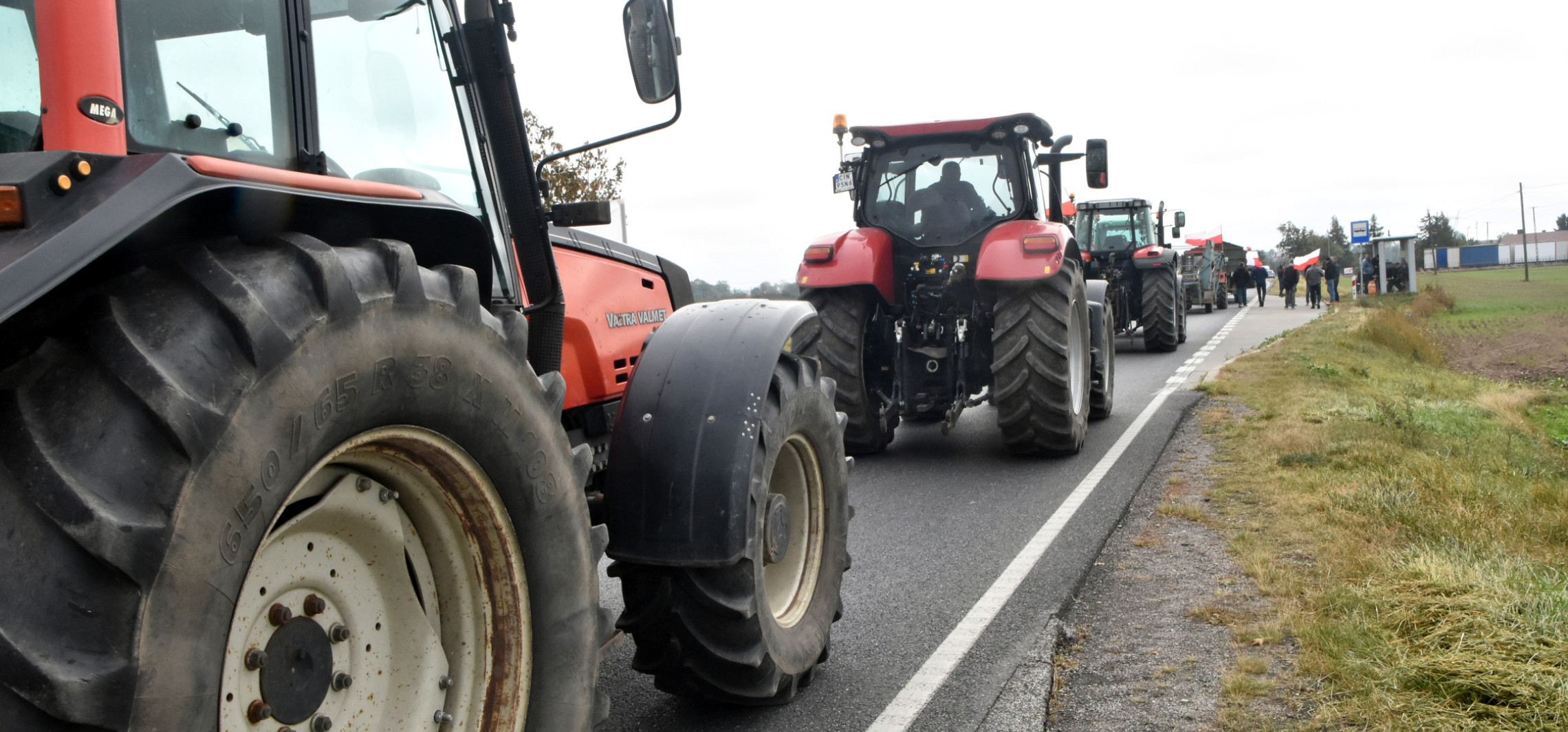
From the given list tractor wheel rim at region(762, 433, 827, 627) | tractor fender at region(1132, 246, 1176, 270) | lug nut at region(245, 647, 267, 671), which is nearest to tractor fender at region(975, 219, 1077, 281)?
tractor wheel rim at region(762, 433, 827, 627)

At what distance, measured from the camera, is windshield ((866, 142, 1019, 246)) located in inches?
338

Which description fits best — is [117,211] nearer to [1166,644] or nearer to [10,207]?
[10,207]

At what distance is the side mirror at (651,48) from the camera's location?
2.95 metres

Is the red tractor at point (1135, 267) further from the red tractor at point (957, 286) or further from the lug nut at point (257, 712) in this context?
the lug nut at point (257, 712)

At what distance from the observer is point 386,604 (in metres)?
2.13

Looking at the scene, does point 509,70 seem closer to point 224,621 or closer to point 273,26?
point 273,26

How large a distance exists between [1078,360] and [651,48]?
253 inches

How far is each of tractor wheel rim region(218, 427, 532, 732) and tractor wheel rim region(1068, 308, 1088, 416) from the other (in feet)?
21.1

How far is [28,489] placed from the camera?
55.5 inches

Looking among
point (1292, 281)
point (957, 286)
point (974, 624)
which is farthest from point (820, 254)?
point (1292, 281)

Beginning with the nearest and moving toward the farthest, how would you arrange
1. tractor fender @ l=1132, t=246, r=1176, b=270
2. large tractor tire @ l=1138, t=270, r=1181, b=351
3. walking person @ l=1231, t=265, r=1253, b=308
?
1. large tractor tire @ l=1138, t=270, r=1181, b=351
2. tractor fender @ l=1132, t=246, r=1176, b=270
3. walking person @ l=1231, t=265, r=1253, b=308

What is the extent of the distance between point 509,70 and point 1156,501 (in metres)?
4.68

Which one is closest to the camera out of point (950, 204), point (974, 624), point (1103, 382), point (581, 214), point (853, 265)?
point (581, 214)

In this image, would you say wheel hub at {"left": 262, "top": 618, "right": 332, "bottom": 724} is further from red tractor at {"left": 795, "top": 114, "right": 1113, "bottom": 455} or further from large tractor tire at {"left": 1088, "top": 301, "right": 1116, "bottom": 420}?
large tractor tire at {"left": 1088, "top": 301, "right": 1116, "bottom": 420}
